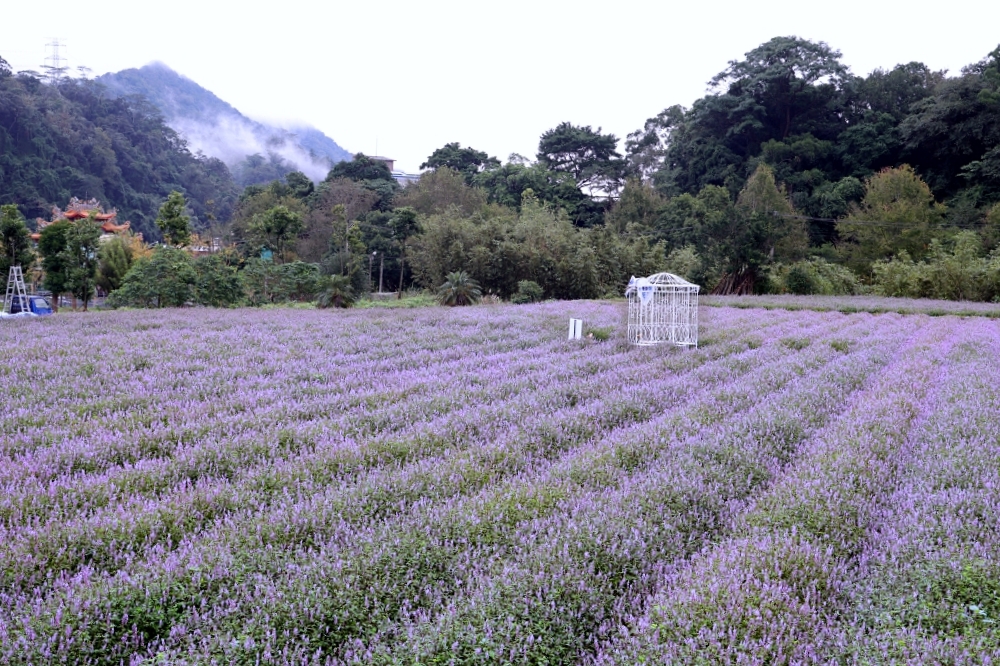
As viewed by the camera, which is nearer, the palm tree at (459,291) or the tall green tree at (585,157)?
the palm tree at (459,291)

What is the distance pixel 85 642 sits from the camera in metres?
2.14

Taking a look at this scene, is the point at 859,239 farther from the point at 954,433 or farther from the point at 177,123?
the point at 177,123

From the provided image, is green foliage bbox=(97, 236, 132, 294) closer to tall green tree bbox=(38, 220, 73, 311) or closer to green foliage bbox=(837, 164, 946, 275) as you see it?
tall green tree bbox=(38, 220, 73, 311)

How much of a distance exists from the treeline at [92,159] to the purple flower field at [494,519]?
40.2 m

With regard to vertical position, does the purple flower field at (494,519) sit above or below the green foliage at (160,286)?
below

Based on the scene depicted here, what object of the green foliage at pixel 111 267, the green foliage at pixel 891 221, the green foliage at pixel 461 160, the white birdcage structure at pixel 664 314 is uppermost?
the green foliage at pixel 461 160

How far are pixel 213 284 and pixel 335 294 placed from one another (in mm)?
3640

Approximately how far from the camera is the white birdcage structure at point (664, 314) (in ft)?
33.8

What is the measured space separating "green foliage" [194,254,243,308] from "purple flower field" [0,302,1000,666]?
→ 481 inches

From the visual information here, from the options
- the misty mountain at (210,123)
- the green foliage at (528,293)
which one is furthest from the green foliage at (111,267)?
the misty mountain at (210,123)

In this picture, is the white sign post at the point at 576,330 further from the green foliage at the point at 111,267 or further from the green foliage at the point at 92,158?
the green foliage at the point at 92,158

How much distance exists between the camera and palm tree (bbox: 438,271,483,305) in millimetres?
20453

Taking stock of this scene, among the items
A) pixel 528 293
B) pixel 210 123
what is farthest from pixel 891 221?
pixel 210 123

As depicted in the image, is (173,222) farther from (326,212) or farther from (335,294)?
(326,212)
